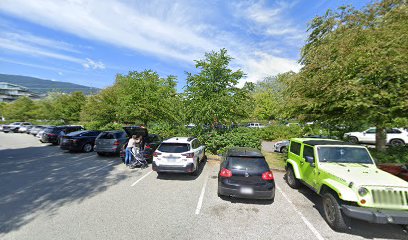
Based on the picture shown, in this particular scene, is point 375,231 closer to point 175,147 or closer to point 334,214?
point 334,214

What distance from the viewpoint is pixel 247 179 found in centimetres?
541

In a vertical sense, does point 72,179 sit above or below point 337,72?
below

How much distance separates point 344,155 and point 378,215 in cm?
213

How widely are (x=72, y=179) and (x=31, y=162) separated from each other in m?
4.74

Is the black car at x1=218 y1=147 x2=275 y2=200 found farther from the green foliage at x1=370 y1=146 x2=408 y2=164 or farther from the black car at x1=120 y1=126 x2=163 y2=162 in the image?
the green foliage at x1=370 y1=146 x2=408 y2=164

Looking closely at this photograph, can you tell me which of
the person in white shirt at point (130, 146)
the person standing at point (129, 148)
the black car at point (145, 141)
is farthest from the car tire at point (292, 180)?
the person standing at point (129, 148)

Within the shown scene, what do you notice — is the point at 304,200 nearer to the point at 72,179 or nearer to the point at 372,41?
the point at 372,41

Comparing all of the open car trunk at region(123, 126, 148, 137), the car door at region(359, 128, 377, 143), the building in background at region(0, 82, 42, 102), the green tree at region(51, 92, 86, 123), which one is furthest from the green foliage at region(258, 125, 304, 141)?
the building in background at region(0, 82, 42, 102)

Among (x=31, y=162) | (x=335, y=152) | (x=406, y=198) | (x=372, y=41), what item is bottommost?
(x=31, y=162)

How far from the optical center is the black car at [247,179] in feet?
17.6

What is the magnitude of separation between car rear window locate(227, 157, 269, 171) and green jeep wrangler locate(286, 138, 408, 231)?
136cm

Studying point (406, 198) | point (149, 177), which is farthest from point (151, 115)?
point (406, 198)

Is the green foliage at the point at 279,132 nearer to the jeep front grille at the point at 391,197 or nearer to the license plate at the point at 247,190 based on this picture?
the license plate at the point at 247,190

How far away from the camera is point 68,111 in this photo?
3450cm
